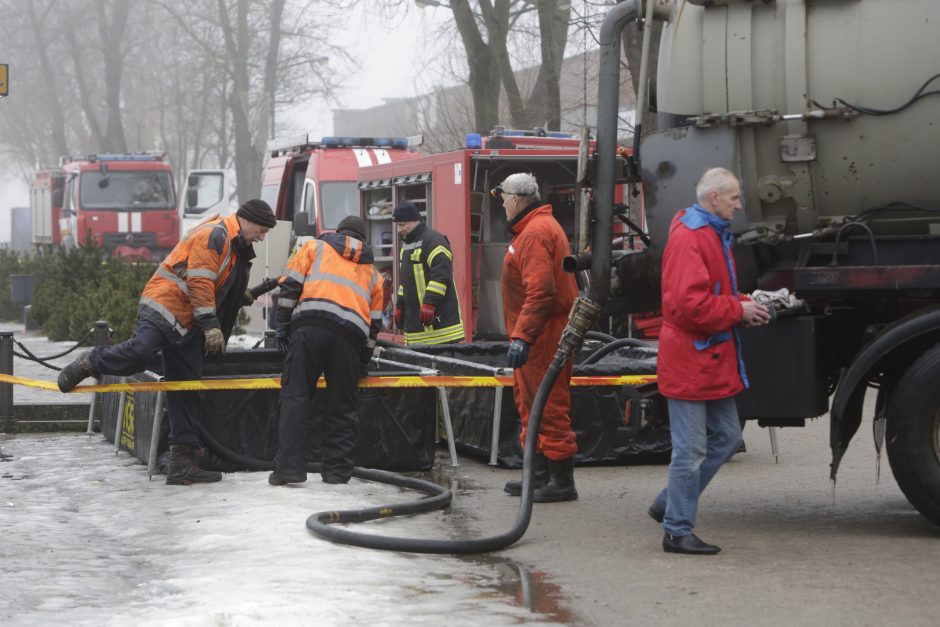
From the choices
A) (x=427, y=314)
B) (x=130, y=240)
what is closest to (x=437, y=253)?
(x=427, y=314)

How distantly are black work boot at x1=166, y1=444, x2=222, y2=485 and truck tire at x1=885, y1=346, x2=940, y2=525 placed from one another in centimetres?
418

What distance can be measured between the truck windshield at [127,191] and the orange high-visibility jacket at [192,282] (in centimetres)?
2770

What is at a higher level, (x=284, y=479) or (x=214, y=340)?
(x=214, y=340)

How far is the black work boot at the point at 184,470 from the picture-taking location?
30.1 feet

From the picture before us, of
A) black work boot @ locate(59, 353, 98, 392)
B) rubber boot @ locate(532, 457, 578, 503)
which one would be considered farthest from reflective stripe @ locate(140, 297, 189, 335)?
rubber boot @ locate(532, 457, 578, 503)

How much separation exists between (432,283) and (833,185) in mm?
5274

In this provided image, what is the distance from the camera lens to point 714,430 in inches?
276

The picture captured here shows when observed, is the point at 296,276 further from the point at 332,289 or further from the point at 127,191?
the point at 127,191

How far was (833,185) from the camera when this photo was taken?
748cm

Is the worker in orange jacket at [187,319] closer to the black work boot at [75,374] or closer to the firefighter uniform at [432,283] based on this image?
the black work boot at [75,374]

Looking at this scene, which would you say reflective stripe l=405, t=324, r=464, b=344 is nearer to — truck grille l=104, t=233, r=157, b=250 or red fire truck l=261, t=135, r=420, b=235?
red fire truck l=261, t=135, r=420, b=235

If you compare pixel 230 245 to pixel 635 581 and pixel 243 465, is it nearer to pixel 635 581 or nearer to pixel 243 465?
pixel 243 465

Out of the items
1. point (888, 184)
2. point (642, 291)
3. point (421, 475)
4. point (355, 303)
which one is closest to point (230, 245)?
point (355, 303)

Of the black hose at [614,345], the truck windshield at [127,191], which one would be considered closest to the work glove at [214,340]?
the black hose at [614,345]
